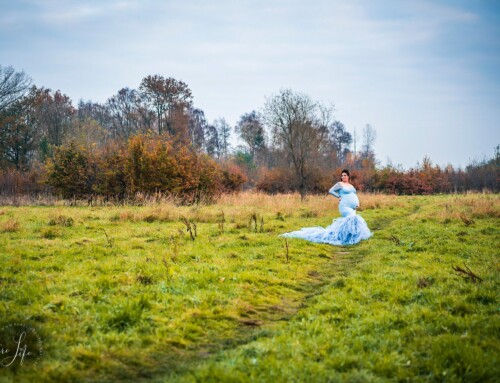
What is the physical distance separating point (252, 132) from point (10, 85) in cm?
3833

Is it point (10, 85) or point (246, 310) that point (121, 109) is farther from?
point (246, 310)

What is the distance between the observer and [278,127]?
115 ft

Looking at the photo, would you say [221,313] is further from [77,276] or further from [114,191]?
[114,191]

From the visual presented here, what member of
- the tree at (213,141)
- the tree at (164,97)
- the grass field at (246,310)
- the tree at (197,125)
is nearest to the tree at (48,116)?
the tree at (164,97)

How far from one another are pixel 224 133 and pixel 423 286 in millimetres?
65625

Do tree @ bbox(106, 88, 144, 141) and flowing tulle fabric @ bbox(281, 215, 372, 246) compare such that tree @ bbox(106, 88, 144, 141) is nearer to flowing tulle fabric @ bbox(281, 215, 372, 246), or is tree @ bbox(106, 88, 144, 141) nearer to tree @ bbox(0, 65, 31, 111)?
tree @ bbox(0, 65, 31, 111)

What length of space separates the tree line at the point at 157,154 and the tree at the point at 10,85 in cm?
9

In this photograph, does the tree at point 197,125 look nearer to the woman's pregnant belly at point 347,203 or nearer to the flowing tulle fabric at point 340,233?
the woman's pregnant belly at point 347,203

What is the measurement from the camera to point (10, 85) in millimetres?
38188

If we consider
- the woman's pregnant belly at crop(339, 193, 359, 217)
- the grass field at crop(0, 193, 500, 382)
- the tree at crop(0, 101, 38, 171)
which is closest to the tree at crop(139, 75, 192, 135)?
the tree at crop(0, 101, 38, 171)

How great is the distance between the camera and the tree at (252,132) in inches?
2496

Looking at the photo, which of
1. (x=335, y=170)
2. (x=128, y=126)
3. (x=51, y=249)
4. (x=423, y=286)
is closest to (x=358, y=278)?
(x=423, y=286)

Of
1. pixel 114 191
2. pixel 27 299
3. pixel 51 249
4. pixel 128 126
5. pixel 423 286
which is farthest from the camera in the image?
pixel 128 126

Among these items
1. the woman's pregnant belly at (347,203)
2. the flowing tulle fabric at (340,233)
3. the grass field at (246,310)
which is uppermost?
the woman's pregnant belly at (347,203)
